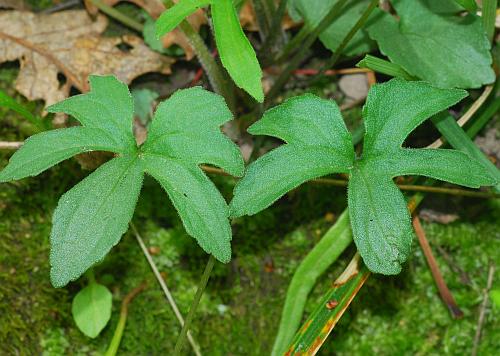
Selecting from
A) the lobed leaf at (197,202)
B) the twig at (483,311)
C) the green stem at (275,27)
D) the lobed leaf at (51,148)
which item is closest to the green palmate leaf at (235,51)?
the lobed leaf at (197,202)

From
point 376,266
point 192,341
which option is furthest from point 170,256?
point 376,266

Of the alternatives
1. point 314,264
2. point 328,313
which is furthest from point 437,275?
point 328,313

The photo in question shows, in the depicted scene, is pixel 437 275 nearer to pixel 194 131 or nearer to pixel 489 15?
pixel 489 15

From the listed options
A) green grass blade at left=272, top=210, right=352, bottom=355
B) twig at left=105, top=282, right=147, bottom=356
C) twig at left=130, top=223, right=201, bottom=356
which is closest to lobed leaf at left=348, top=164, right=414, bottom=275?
green grass blade at left=272, top=210, right=352, bottom=355

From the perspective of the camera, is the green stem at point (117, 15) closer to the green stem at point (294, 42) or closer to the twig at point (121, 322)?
the green stem at point (294, 42)

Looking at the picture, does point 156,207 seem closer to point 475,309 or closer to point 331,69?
point 331,69

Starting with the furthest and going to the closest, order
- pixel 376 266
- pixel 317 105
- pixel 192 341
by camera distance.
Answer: pixel 192 341 → pixel 317 105 → pixel 376 266
